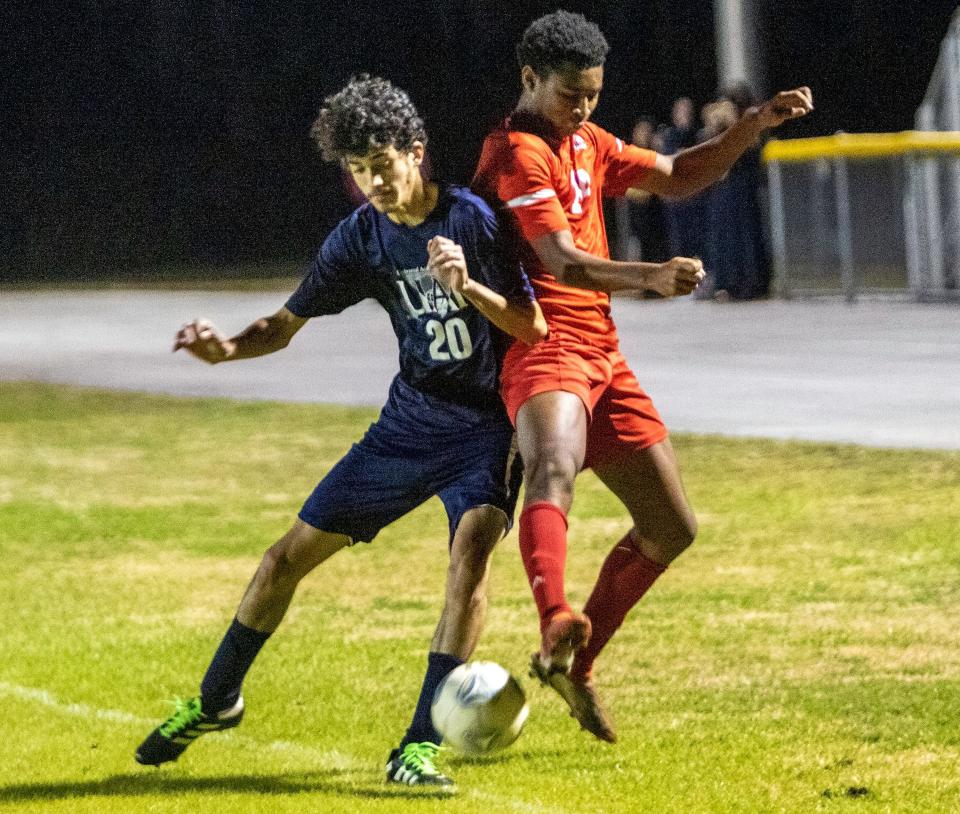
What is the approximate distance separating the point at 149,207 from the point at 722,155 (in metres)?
32.9

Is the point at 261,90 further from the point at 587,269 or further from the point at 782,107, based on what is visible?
the point at 587,269

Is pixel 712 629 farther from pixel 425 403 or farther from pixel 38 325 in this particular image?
pixel 38 325

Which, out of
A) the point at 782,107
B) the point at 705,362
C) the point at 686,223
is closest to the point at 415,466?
the point at 782,107

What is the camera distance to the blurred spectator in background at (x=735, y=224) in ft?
67.0

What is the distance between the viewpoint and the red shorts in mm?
5859

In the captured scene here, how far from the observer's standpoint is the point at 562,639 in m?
5.28

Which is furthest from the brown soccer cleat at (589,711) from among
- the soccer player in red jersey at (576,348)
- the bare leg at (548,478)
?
the bare leg at (548,478)

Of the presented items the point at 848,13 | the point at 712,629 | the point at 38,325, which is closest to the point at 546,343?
the point at 712,629

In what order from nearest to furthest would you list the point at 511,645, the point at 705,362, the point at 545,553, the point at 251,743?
the point at 545,553 < the point at 251,743 < the point at 511,645 < the point at 705,362

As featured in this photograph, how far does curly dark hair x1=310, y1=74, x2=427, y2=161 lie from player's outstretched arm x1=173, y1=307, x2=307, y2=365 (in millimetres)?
569

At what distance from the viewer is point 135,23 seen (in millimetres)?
39719

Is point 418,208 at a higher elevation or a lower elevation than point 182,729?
higher

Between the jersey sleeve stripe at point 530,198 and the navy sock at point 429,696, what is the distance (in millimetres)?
1321

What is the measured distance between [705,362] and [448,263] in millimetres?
11556
